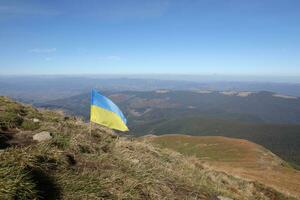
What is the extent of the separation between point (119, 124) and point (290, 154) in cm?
20234

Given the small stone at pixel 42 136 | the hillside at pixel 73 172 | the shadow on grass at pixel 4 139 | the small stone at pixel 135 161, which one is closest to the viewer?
the hillside at pixel 73 172

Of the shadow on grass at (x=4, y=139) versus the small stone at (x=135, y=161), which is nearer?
the shadow on grass at (x=4, y=139)

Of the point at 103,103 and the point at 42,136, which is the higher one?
the point at 103,103


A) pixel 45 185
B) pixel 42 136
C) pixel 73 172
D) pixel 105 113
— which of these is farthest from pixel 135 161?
pixel 45 185

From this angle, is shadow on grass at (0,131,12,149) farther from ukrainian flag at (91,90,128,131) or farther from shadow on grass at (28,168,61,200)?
ukrainian flag at (91,90,128,131)

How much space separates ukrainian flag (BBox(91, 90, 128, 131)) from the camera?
977 cm

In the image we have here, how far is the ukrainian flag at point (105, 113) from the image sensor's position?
32.1 ft

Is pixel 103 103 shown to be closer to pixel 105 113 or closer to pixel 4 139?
pixel 105 113

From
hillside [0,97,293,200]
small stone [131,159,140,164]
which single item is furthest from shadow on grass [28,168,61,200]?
small stone [131,159,140,164]

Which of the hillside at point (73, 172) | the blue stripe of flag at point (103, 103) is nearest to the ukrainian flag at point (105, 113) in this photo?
the blue stripe of flag at point (103, 103)

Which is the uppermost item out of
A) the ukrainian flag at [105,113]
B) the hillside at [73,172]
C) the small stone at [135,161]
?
the ukrainian flag at [105,113]

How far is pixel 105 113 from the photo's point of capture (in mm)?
9844

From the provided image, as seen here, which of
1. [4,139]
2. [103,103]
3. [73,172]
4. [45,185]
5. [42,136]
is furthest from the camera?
[103,103]

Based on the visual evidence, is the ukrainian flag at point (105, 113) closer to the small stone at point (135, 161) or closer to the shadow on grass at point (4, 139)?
the small stone at point (135, 161)
